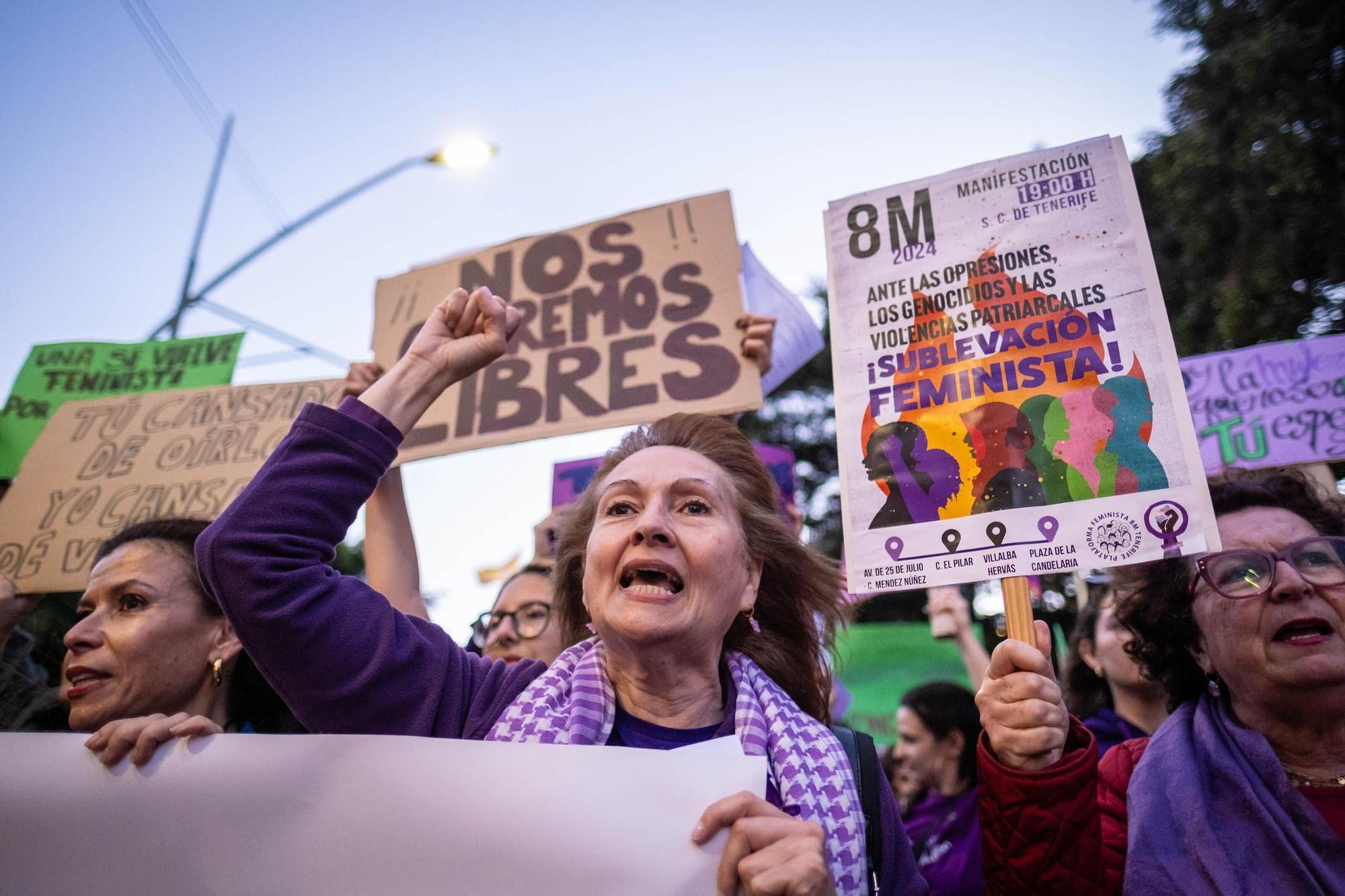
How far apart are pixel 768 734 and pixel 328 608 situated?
98 cm

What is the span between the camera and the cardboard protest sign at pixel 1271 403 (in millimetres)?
3814

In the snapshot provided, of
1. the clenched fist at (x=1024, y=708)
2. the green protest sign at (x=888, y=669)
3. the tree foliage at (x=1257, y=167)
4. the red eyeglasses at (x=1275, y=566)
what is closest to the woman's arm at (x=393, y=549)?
the clenched fist at (x=1024, y=708)

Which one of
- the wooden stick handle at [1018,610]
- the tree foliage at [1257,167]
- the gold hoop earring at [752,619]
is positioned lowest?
the wooden stick handle at [1018,610]

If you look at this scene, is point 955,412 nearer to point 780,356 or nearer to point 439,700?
point 439,700

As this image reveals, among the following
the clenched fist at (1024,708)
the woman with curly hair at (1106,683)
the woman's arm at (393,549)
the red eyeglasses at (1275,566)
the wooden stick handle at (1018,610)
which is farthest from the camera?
the woman with curly hair at (1106,683)

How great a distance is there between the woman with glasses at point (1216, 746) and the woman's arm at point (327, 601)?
1109 millimetres

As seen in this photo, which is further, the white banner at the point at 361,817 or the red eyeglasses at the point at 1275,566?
the red eyeglasses at the point at 1275,566

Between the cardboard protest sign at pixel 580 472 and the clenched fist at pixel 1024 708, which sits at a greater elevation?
the cardboard protest sign at pixel 580 472

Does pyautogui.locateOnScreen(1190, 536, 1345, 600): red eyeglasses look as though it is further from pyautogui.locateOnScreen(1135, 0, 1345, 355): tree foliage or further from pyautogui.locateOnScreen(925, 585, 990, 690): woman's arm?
pyautogui.locateOnScreen(1135, 0, 1345, 355): tree foliage

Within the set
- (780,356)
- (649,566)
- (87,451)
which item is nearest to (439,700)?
(649,566)

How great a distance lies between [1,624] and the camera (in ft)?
9.99

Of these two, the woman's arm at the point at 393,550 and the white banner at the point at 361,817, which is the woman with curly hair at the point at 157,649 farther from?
the white banner at the point at 361,817

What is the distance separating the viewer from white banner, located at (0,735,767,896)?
4.91 feet

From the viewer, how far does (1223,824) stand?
76.9 inches
